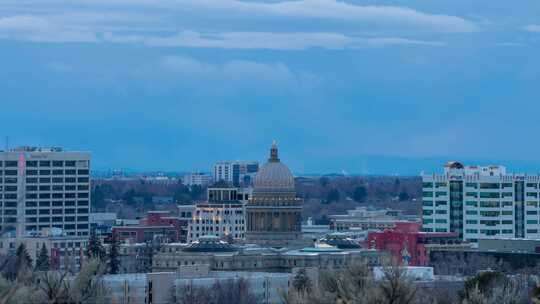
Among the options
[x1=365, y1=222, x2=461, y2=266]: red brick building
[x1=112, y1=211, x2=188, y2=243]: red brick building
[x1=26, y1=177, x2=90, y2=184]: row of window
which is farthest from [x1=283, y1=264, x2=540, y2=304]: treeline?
[x1=112, y1=211, x2=188, y2=243]: red brick building

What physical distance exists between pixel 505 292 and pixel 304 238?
76.4 metres

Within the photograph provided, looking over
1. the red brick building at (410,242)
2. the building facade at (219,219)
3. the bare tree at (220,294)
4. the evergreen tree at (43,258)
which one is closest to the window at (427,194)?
the red brick building at (410,242)

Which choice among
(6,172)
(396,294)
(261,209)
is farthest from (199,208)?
(396,294)

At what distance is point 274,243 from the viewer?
152 m

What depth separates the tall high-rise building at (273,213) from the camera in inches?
6048

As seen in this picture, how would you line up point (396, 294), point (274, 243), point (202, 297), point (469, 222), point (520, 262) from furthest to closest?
1. point (469, 222)
2. point (274, 243)
3. point (520, 262)
4. point (202, 297)
5. point (396, 294)

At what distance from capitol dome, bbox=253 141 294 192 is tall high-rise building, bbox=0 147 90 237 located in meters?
21.6

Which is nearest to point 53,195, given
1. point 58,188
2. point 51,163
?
point 58,188

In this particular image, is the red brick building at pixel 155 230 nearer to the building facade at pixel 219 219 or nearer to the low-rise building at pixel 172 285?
the building facade at pixel 219 219

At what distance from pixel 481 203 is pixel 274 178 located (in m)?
15.9

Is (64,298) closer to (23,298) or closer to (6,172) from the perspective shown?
(23,298)

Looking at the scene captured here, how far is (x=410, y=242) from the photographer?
154 m

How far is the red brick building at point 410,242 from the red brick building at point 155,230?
24467 millimetres

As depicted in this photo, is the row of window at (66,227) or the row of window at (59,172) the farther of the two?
the row of window at (66,227)
